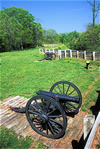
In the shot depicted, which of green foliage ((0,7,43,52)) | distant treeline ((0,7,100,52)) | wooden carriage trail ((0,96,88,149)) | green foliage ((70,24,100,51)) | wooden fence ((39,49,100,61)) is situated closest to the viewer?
wooden carriage trail ((0,96,88,149))

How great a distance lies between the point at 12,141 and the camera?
11.0ft

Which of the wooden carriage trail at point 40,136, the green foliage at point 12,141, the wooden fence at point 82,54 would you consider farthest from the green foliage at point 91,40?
the green foliage at point 12,141

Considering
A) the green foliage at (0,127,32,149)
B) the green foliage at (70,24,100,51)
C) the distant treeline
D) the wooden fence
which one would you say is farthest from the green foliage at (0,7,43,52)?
the green foliage at (0,127,32,149)

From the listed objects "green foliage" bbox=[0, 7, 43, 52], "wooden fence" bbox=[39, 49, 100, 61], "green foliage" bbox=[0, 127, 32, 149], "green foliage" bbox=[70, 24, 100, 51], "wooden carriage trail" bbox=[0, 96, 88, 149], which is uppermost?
"green foliage" bbox=[0, 7, 43, 52]

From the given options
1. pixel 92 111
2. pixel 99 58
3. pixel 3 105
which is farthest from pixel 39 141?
pixel 99 58

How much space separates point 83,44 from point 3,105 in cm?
1578

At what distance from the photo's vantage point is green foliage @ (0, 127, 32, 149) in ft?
10.5

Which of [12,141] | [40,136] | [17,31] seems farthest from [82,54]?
[17,31]

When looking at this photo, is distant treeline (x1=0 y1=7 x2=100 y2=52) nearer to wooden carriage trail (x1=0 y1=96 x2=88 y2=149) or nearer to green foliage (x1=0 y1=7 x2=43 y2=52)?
green foliage (x1=0 y1=7 x2=43 y2=52)

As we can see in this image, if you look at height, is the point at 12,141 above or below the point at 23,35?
below

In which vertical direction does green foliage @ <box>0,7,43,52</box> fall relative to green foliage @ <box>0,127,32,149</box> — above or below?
above

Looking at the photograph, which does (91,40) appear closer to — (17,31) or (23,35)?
(17,31)

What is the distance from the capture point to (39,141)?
3303 millimetres

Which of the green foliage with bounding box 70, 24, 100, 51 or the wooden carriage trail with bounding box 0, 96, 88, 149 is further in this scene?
the green foliage with bounding box 70, 24, 100, 51
